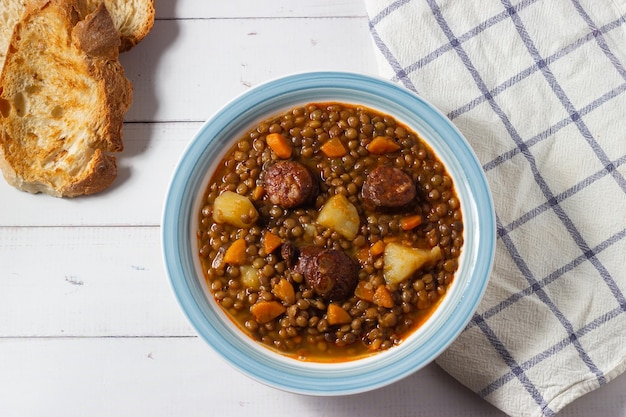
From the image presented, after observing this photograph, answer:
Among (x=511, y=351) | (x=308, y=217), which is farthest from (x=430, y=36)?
(x=511, y=351)

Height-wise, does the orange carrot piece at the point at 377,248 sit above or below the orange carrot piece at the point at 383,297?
above

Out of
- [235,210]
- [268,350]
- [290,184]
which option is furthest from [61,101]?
[268,350]

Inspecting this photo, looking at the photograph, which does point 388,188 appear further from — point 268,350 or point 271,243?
point 268,350

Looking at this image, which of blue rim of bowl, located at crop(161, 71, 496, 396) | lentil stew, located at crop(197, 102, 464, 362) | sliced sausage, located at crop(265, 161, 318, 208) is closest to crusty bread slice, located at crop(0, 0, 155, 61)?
blue rim of bowl, located at crop(161, 71, 496, 396)

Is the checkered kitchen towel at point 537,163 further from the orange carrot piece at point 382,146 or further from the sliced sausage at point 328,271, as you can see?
the sliced sausage at point 328,271

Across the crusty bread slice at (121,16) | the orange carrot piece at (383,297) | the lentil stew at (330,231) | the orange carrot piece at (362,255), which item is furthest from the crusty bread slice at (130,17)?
the orange carrot piece at (383,297)

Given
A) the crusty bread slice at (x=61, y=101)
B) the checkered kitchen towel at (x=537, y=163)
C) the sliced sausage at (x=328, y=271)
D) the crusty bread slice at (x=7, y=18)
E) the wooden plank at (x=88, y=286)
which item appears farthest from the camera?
the crusty bread slice at (x=7, y=18)

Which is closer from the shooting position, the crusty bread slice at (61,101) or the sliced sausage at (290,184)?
the sliced sausage at (290,184)

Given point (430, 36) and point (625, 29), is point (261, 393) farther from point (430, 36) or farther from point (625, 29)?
point (625, 29)

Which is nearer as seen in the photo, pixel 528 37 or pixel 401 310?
pixel 401 310
